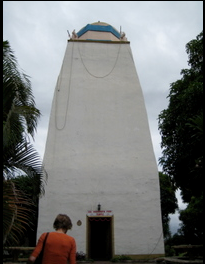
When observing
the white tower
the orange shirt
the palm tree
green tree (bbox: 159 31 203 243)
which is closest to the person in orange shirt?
the orange shirt

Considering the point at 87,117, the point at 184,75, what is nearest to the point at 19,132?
the point at 87,117

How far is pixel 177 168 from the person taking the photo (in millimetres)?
11828

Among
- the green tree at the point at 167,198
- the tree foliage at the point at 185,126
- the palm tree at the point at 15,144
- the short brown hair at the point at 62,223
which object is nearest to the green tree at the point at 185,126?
the tree foliage at the point at 185,126

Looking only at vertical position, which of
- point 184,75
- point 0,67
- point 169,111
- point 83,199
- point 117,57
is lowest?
point 83,199

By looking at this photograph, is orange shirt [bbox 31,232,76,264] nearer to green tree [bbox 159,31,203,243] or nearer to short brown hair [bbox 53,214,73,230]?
short brown hair [bbox 53,214,73,230]

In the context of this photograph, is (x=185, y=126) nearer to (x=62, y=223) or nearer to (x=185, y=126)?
(x=185, y=126)

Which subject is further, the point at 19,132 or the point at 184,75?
the point at 184,75

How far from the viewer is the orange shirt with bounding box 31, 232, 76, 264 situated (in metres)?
2.96

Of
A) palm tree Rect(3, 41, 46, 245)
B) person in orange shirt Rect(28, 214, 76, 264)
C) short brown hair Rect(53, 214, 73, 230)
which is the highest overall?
palm tree Rect(3, 41, 46, 245)

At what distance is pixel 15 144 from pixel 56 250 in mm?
2673

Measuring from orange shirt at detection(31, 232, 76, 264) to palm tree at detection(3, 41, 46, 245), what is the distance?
1.12m

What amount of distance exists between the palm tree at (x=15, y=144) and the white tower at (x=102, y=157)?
5744mm

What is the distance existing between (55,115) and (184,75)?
596cm

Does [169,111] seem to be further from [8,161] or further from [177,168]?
[8,161]
